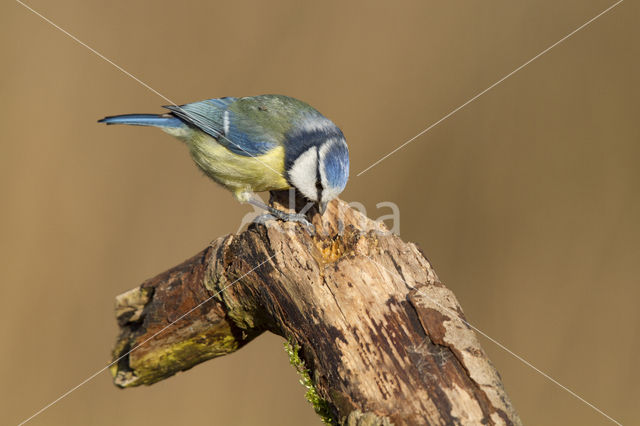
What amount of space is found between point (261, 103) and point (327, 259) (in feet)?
2.89

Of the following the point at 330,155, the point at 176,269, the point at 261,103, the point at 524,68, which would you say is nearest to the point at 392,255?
the point at 330,155

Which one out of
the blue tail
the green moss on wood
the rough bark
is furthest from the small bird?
the green moss on wood

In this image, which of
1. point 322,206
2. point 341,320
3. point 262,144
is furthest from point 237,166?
point 341,320

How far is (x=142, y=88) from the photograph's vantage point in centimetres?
291

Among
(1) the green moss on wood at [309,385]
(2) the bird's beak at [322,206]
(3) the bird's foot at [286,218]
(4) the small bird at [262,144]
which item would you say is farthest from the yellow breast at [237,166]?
(1) the green moss on wood at [309,385]

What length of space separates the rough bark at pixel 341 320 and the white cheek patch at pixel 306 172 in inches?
5.1

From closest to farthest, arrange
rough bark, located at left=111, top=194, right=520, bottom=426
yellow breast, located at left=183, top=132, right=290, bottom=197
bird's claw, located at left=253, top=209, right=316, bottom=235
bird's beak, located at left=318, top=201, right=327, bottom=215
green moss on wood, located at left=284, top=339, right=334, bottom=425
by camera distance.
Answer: rough bark, located at left=111, top=194, right=520, bottom=426, green moss on wood, located at left=284, top=339, right=334, bottom=425, bird's claw, located at left=253, top=209, right=316, bottom=235, bird's beak, located at left=318, top=201, right=327, bottom=215, yellow breast, located at left=183, top=132, right=290, bottom=197

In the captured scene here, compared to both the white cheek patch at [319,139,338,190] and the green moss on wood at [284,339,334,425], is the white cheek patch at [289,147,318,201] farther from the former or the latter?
the green moss on wood at [284,339,334,425]

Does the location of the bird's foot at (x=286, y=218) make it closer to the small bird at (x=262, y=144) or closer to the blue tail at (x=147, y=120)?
Answer: the small bird at (x=262, y=144)

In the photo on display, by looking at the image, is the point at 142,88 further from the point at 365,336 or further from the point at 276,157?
the point at 365,336

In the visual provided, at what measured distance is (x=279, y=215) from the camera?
186cm

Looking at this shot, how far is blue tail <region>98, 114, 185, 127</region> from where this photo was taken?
212cm

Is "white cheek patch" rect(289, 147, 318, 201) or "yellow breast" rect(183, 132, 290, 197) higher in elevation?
"yellow breast" rect(183, 132, 290, 197)

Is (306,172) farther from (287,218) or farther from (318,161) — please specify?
(287,218)
